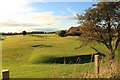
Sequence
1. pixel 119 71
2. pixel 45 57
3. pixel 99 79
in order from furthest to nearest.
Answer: pixel 45 57
pixel 119 71
pixel 99 79

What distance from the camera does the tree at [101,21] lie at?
1168 inches

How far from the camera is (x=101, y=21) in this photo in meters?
30.4

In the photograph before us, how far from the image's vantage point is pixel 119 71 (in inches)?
541

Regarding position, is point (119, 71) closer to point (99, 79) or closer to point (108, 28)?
point (99, 79)

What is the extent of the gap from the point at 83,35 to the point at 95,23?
68.6 inches

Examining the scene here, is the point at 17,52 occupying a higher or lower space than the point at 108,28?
lower

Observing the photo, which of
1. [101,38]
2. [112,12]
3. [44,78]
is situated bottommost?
[44,78]

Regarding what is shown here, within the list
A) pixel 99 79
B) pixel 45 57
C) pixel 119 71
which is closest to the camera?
pixel 99 79

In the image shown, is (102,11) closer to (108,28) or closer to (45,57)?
(108,28)

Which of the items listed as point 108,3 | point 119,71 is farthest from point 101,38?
point 119,71

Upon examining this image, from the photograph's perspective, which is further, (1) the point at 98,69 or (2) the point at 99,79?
(1) the point at 98,69

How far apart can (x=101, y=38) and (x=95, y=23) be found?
77.3 inches

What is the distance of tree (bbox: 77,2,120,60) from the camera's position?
2966 centimetres

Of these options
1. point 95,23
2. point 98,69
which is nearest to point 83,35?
point 95,23
